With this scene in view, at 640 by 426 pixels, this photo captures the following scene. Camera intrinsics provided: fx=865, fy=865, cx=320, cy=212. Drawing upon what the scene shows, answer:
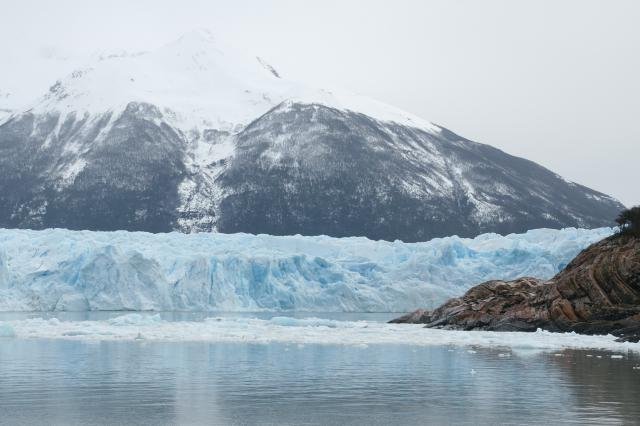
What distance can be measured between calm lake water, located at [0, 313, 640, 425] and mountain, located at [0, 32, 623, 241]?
348ft

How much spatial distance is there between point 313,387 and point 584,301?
719 inches

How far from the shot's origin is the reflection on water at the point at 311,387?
11.5 m

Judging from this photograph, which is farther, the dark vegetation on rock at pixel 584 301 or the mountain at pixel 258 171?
the mountain at pixel 258 171

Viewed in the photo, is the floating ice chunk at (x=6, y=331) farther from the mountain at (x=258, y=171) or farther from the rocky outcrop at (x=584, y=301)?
the mountain at (x=258, y=171)

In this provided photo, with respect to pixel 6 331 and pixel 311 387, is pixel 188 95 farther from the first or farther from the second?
pixel 311 387

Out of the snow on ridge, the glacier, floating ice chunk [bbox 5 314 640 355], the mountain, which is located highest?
the snow on ridge

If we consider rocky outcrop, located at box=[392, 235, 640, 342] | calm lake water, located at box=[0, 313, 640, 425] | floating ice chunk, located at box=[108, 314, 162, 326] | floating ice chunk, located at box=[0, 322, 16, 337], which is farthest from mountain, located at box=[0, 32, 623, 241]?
calm lake water, located at box=[0, 313, 640, 425]

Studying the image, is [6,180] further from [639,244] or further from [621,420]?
[621,420]

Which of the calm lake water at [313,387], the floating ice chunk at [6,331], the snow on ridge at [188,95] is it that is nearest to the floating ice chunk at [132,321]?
the floating ice chunk at [6,331]

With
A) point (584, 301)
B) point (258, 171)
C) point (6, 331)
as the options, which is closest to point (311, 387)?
point (6, 331)

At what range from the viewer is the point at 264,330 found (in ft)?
104

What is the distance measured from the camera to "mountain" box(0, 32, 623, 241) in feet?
434

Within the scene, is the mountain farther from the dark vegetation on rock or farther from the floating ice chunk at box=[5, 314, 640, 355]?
the floating ice chunk at box=[5, 314, 640, 355]

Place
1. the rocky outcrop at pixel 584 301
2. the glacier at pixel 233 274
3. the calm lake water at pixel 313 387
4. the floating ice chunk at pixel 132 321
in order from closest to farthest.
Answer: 1. the calm lake water at pixel 313 387
2. the rocky outcrop at pixel 584 301
3. the floating ice chunk at pixel 132 321
4. the glacier at pixel 233 274
